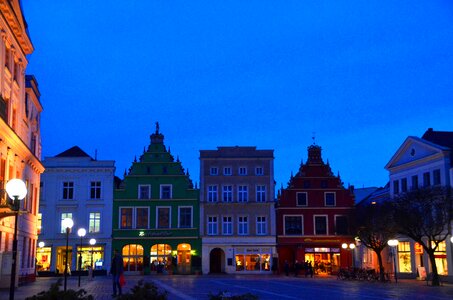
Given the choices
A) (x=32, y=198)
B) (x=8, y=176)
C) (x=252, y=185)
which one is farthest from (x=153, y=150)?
(x=8, y=176)

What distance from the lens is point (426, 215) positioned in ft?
134

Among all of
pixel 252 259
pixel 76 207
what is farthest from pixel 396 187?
pixel 76 207

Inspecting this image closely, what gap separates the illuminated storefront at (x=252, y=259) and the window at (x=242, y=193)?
17.5 ft

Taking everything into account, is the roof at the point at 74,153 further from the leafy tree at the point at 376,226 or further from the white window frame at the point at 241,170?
the leafy tree at the point at 376,226

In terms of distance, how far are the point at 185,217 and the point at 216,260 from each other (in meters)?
6.20

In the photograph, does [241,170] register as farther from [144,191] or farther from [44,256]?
[44,256]

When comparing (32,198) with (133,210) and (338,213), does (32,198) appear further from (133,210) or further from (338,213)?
(338,213)

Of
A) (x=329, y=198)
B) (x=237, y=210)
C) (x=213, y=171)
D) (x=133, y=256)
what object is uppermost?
(x=213, y=171)

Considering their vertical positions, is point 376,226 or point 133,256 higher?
point 376,226

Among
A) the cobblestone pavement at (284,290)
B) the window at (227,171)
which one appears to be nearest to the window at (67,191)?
the window at (227,171)

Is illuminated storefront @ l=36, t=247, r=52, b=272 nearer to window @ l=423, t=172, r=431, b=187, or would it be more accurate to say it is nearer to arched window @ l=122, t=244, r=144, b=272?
arched window @ l=122, t=244, r=144, b=272

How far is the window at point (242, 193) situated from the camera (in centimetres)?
6575

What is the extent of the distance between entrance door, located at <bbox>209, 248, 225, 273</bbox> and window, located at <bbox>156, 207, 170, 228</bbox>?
6.06 metres

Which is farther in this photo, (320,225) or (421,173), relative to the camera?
(320,225)
